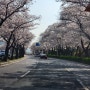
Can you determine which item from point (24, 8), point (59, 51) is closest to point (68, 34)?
point (24, 8)

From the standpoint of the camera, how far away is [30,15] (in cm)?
5378

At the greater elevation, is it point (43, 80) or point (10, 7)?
point (10, 7)

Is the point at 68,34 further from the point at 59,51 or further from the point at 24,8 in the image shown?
the point at 59,51

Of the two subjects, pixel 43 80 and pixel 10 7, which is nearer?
pixel 43 80

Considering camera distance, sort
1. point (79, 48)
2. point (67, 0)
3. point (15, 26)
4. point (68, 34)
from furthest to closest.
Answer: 1. point (79, 48)
2. point (68, 34)
3. point (15, 26)
4. point (67, 0)

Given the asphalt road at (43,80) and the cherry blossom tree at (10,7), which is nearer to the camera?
the asphalt road at (43,80)

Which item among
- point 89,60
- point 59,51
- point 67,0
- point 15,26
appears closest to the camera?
point 67,0

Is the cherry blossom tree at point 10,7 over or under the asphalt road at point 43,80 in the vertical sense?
over

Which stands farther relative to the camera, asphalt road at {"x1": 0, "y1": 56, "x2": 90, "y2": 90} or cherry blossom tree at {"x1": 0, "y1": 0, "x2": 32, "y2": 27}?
cherry blossom tree at {"x1": 0, "y1": 0, "x2": 32, "y2": 27}

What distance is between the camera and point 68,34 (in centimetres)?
7200

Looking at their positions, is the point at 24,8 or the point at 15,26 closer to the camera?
the point at 24,8

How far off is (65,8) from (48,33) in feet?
215

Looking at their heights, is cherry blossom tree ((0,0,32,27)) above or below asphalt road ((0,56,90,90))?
above

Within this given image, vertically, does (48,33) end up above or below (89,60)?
above
